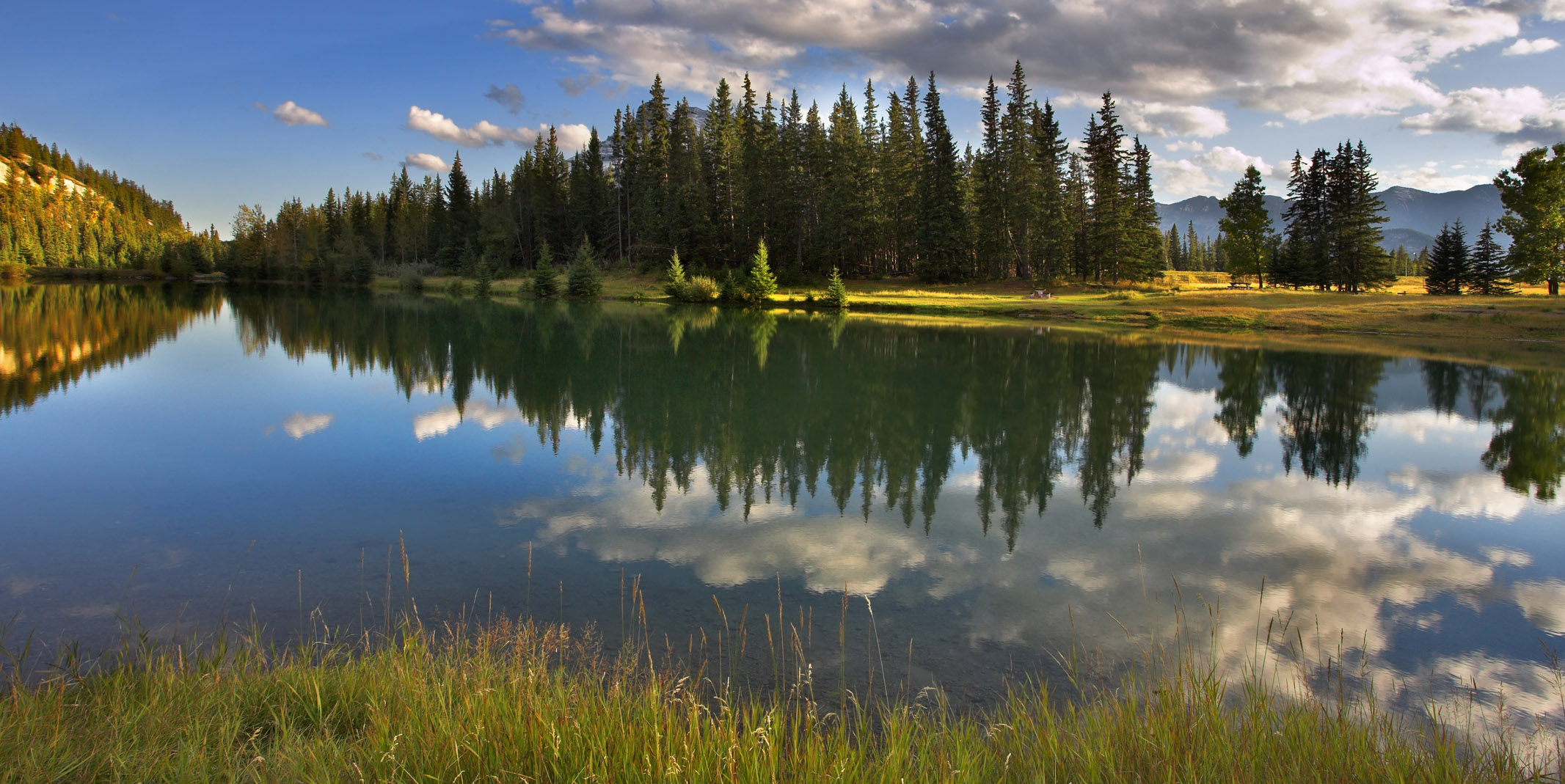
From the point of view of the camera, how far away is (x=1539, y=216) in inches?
1832

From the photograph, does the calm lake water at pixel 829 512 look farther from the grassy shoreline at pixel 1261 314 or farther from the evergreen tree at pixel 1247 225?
the evergreen tree at pixel 1247 225

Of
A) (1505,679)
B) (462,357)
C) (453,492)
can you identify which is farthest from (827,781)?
(462,357)

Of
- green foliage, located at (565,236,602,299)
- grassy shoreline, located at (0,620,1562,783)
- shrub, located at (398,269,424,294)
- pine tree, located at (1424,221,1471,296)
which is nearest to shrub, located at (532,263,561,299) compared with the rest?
green foliage, located at (565,236,602,299)

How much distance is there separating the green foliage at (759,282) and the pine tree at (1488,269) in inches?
1849

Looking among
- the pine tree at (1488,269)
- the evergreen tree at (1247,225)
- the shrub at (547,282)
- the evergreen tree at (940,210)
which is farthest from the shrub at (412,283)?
the pine tree at (1488,269)

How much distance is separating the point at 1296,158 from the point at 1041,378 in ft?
188

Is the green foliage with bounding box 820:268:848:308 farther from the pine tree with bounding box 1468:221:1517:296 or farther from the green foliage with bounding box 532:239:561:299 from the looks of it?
the pine tree with bounding box 1468:221:1517:296

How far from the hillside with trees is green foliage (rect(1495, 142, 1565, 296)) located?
136 metres

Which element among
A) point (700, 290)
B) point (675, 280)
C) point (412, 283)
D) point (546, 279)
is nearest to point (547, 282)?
point (546, 279)

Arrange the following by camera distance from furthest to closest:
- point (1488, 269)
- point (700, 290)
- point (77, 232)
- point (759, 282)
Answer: point (77, 232), point (700, 290), point (759, 282), point (1488, 269)

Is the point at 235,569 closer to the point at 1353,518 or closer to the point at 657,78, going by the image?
the point at 1353,518

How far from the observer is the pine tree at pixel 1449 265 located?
52875 millimetres

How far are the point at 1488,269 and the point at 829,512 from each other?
6331cm

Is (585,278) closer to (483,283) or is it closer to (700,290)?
(700,290)
